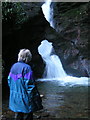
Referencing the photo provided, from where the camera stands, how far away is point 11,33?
1184cm

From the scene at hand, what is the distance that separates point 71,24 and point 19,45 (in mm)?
3838

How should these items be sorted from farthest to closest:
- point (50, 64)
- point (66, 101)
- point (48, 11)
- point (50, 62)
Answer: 1. point (48, 11)
2. point (50, 62)
3. point (50, 64)
4. point (66, 101)

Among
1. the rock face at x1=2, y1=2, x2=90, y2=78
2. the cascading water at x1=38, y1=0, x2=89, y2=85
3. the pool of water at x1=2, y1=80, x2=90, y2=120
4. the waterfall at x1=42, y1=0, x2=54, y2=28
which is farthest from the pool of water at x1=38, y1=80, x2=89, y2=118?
the waterfall at x1=42, y1=0, x2=54, y2=28

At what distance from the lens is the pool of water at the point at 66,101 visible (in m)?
7.41

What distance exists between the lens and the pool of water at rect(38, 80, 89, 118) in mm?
7409

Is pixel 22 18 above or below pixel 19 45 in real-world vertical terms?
above

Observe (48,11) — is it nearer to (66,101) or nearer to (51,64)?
(51,64)

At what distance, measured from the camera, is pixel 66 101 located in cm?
906

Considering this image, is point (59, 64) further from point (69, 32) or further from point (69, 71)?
point (69, 32)

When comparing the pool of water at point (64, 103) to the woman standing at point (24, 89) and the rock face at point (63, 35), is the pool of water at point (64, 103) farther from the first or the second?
the rock face at point (63, 35)

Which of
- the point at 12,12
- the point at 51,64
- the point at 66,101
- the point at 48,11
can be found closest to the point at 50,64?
the point at 51,64

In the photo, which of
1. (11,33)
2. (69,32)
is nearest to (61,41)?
(69,32)

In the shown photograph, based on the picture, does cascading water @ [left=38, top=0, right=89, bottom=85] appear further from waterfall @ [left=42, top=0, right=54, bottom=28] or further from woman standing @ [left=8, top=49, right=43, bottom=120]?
woman standing @ [left=8, top=49, right=43, bottom=120]

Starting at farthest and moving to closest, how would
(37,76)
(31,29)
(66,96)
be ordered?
(37,76) → (31,29) → (66,96)
